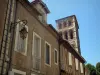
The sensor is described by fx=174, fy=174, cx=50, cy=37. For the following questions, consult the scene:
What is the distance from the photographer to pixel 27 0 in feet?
34.6

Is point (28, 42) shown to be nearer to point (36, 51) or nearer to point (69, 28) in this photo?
point (36, 51)

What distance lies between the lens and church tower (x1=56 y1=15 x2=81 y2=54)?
1790 inches

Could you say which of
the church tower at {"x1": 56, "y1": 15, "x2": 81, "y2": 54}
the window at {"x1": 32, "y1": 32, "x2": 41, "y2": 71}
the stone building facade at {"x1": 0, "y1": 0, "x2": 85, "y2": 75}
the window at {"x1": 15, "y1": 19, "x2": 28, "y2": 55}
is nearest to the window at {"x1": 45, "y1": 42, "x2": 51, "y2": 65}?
the stone building facade at {"x1": 0, "y1": 0, "x2": 85, "y2": 75}

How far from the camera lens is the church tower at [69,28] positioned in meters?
45.5

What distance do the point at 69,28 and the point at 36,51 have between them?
37978mm

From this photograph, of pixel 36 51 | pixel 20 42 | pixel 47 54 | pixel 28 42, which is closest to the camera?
pixel 20 42

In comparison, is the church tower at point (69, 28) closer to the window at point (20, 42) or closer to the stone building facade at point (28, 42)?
the stone building facade at point (28, 42)

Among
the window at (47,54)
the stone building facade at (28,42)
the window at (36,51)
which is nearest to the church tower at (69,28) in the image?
the stone building facade at (28,42)

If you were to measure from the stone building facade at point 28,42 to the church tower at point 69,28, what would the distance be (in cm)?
2967

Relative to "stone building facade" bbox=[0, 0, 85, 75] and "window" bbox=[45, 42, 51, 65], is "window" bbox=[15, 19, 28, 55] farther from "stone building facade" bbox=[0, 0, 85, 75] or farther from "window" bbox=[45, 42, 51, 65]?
"window" bbox=[45, 42, 51, 65]

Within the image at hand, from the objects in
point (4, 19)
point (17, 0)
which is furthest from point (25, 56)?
point (17, 0)

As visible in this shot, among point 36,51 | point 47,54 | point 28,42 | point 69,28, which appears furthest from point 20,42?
point 69,28

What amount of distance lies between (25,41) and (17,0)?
2.37 metres

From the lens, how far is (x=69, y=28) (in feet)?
160
